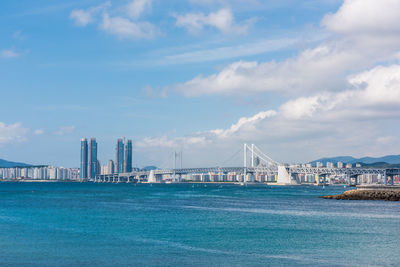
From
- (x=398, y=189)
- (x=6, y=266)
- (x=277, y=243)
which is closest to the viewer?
(x=6, y=266)

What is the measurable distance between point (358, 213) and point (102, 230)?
22.4 m

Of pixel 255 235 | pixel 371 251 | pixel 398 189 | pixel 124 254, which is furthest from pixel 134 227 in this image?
pixel 398 189

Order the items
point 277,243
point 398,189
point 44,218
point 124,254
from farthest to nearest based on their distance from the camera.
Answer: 1. point 398,189
2. point 44,218
3. point 277,243
4. point 124,254

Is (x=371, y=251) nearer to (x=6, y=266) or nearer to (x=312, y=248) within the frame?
(x=312, y=248)

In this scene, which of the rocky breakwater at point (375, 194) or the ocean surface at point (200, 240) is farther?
the rocky breakwater at point (375, 194)

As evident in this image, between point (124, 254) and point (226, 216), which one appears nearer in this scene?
point (124, 254)

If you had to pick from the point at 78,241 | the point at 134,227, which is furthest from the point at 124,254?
the point at 134,227

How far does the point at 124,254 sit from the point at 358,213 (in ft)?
85.3

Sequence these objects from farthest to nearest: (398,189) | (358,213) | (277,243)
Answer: (398,189) → (358,213) → (277,243)

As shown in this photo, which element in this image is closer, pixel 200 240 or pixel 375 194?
pixel 200 240

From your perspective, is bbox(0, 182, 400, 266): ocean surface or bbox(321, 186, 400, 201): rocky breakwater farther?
bbox(321, 186, 400, 201): rocky breakwater

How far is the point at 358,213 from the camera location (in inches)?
1601

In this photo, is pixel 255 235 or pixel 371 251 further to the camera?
pixel 255 235

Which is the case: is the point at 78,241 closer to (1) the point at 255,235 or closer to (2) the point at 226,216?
(1) the point at 255,235
